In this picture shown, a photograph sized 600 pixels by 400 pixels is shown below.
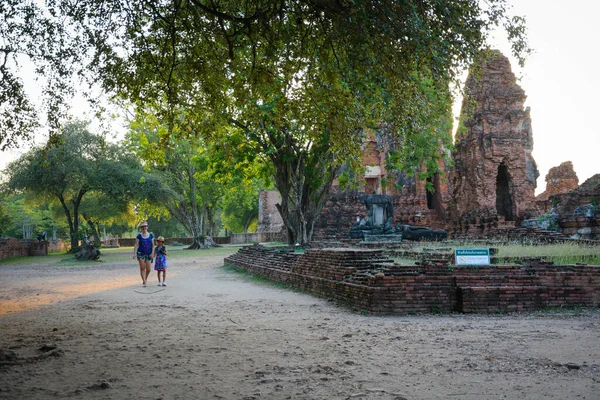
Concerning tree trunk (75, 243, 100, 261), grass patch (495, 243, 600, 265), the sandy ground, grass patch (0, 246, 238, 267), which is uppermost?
grass patch (495, 243, 600, 265)

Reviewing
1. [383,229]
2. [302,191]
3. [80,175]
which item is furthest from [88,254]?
[383,229]

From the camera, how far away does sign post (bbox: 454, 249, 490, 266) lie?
9.03 m

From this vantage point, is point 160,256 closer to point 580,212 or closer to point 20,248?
point 580,212

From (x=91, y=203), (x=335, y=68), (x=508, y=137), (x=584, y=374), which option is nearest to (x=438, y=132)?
(x=508, y=137)

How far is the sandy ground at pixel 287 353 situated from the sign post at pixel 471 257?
3.42ft

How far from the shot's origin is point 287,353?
20.2 ft

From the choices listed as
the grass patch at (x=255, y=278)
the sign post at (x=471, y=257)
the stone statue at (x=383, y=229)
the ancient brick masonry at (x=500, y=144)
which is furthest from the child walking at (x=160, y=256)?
the ancient brick masonry at (x=500, y=144)

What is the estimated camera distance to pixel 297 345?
6.57 meters

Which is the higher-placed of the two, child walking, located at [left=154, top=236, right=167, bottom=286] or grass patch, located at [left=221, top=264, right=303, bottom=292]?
child walking, located at [left=154, top=236, right=167, bottom=286]

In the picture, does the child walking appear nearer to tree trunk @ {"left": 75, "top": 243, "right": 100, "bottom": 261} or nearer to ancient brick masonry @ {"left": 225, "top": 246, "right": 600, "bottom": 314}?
ancient brick masonry @ {"left": 225, "top": 246, "right": 600, "bottom": 314}

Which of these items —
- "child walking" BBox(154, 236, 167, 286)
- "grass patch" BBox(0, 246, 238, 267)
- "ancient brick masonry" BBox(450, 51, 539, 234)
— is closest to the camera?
"child walking" BBox(154, 236, 167, 286)

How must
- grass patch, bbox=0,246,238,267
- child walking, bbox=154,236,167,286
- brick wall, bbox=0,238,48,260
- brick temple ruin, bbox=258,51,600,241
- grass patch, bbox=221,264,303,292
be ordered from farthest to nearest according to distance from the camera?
1. brick wall, bbox=0,238,48,260
2. grass patch, bbox=0,246,238,267
3. brick temple ruin, bbox=258,51,600,241
4. child walking, bbox=154,236,167,286
5. grass patch, bbox=221,264,303,292

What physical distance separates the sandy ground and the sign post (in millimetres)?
1043

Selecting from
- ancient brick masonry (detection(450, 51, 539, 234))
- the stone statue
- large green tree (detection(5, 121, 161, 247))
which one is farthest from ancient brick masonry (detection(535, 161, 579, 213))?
large green tree (detection(5, 121, 161, 247))
